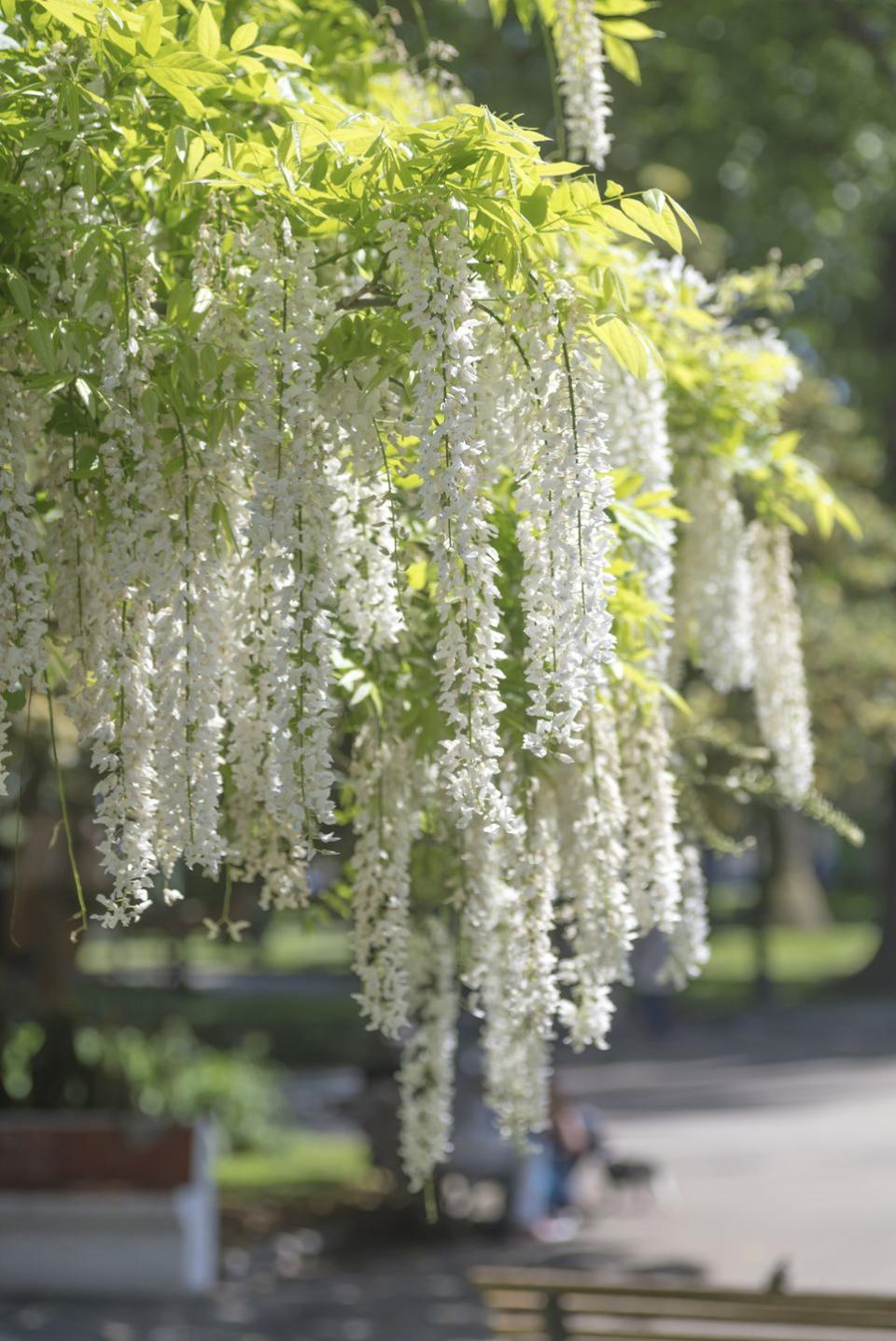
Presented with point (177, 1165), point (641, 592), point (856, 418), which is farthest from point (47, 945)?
point (856, 418)

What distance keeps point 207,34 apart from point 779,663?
3247mm

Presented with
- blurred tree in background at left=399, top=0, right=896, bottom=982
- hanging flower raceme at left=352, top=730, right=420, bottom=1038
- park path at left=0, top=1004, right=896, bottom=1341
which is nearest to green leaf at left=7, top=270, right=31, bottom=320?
hanging flower raceme at left=352, top=730, right=420, bottom=1038

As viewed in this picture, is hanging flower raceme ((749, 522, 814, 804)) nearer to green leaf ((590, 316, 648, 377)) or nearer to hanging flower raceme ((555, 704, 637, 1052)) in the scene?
hanging flower raceme ((555, 704, 637, 1052))

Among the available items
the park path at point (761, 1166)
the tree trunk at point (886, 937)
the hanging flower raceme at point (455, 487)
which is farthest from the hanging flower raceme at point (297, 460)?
the tree trunk at point (886, 937)

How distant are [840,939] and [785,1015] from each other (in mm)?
14751

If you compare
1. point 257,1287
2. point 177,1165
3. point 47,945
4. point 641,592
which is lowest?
point 257,1287

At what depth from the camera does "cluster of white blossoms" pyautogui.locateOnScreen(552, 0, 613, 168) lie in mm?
4352

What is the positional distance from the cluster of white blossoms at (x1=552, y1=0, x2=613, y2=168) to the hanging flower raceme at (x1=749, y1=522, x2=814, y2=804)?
1.49 metres

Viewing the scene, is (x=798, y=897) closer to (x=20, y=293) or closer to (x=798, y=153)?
Result: (x=798, y=153)

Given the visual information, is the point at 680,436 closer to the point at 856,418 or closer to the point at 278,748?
the point at 278,748

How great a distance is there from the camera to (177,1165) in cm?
969

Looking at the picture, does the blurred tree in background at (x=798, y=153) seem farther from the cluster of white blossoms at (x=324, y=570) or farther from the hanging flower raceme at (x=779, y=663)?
the cluster of white blossoms at (x=324, y=570)

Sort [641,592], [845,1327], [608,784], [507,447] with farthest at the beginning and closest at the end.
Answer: [845,1327] < [641,592] < [608,784] < [507,447]

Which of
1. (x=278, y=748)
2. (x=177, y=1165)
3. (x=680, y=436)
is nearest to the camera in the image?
(x=278, y=748)
